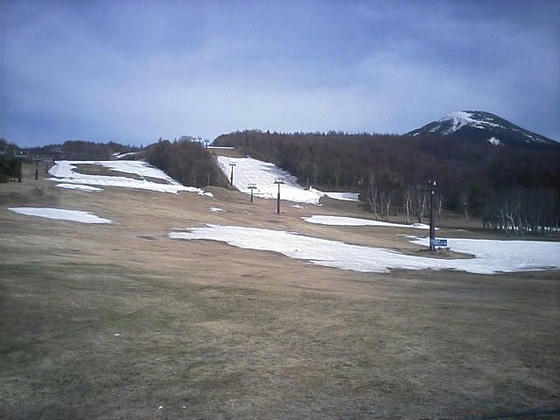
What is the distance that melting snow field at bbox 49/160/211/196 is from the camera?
76.3 metres

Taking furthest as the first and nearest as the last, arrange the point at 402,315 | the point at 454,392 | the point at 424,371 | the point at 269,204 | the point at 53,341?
the point at 269,204 < the point at 402,315 < the point at 53,341 < the point at 424,371 < the point at 454,392

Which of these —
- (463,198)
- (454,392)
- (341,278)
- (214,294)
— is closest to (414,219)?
(463,198)

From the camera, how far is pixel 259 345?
8711mm

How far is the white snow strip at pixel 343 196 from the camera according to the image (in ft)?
381

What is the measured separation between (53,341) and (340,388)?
464 centimetres

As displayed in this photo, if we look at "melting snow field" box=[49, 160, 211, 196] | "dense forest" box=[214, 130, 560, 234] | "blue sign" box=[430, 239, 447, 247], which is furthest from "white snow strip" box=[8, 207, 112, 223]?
"dense forest" box=[214, 130, 560, 234]

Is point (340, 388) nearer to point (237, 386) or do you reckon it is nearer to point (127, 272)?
point (237, 386)

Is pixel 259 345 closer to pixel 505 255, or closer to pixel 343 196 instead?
pixel 505 255

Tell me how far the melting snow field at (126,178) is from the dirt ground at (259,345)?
58309 millimetres

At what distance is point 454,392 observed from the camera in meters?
6.62

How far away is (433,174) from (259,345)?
430 feet

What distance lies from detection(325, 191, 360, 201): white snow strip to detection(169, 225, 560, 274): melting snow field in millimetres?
68005

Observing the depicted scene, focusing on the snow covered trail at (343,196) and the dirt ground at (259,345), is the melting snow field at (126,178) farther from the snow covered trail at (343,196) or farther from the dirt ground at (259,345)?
the dirt ground at (259,345)

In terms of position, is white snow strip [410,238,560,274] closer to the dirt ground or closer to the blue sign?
the blue sign
